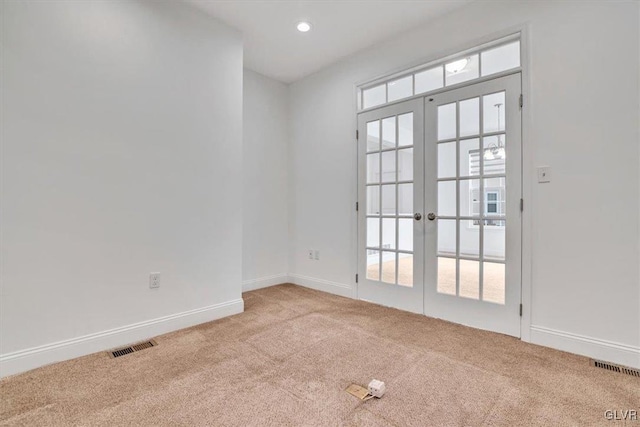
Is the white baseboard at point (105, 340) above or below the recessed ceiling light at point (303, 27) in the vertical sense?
below

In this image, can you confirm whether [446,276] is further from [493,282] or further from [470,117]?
[470,117]

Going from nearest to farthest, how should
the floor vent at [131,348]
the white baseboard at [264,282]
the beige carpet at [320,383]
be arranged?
the beige carpet at [320,383]
the floor vent at [131,348]
the white baseboard at [264,282]

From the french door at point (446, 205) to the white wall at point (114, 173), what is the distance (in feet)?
4.72

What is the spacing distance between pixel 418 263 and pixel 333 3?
Result: 240 centimetres

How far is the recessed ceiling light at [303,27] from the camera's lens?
2875mm

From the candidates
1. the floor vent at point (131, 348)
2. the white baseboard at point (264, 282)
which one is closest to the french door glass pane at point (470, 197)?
the white baseboard at point (264, 282)

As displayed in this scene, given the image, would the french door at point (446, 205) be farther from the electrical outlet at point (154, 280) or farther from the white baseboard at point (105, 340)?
the electrical outlet at point (154, 280)

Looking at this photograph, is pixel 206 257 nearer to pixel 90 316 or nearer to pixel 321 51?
pixel 90 316

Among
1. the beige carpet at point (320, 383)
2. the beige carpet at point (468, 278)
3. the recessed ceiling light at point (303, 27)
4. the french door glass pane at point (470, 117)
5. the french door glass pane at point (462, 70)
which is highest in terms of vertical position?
the recessed ceiling light at point (303, 27)

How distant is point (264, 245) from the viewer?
393cm

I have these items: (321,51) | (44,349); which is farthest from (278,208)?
(44,349)

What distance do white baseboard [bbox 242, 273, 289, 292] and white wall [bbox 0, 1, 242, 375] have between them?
79 centimetres

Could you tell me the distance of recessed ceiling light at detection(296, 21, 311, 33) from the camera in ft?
9.43

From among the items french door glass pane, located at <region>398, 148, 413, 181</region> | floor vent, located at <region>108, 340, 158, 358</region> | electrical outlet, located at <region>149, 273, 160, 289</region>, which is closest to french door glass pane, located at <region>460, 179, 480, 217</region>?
french door glass pane, located at <region>398, 148, 413, 181</region>
